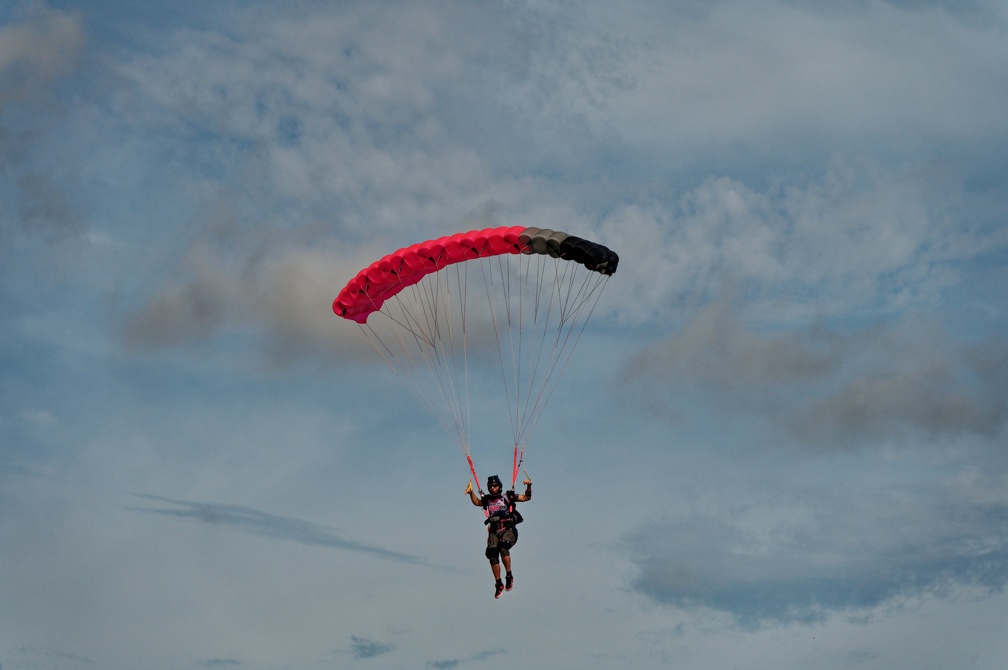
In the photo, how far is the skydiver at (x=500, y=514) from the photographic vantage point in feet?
140

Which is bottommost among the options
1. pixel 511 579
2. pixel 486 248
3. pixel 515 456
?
pixel 511 579

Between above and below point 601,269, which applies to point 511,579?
below

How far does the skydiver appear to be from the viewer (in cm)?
4278

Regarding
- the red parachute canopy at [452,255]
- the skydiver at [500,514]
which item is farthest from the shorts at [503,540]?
the red parachute canopy at [452,255]

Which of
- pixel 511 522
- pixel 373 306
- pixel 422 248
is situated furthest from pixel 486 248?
pixel 511 522

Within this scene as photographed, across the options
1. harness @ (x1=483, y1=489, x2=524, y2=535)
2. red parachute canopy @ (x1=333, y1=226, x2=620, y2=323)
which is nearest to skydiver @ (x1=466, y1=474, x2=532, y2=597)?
harness @ (x1=483, y1=489, x2=524, y2=535)

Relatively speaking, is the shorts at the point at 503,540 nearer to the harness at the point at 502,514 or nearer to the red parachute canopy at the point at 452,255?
the harness at the point at 502,514

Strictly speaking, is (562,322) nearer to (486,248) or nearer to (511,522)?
(486,248)

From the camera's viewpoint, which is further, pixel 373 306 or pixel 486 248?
pixel 373 306

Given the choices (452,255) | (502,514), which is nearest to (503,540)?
(502,514)

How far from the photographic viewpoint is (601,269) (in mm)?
43562

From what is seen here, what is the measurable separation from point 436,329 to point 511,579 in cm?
822

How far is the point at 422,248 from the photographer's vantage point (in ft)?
148

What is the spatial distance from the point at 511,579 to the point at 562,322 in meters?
8.08
